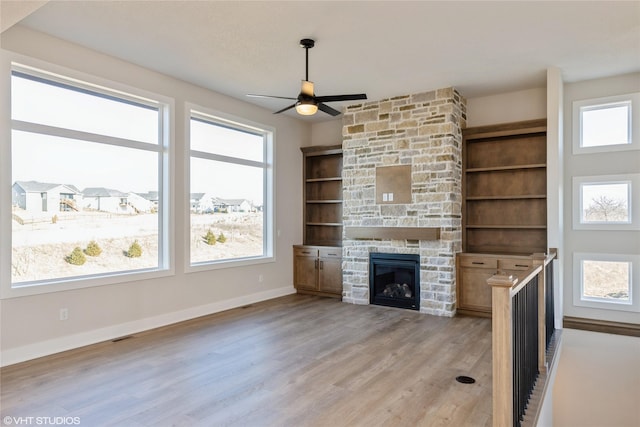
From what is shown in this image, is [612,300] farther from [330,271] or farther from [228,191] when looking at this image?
[228,191]

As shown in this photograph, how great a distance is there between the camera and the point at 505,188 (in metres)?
5.95

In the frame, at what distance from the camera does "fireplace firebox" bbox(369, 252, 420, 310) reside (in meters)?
5.91

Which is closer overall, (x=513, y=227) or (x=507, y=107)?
(x=513, y=227)

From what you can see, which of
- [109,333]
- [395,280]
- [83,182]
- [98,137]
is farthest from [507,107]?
[109,333]

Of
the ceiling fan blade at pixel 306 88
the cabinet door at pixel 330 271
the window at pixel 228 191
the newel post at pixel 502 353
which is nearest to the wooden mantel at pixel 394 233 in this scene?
the cabinet door at pixel 330 271

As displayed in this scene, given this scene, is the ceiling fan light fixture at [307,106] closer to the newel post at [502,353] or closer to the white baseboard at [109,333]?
the newel post at [502,353]

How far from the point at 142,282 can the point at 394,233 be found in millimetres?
3512

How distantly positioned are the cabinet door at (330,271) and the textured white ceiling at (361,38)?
283 cm

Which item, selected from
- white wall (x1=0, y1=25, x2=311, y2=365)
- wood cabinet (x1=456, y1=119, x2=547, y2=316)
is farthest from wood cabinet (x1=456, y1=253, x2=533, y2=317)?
white wall (x1=0, y1=25, x2=311, y2=365)

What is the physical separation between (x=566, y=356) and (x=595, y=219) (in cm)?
191

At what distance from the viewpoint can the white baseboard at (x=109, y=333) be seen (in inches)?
149

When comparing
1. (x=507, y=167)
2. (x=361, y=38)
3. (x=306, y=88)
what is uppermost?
(x=361, y=38)

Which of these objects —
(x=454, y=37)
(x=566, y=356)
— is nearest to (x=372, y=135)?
(x=454, y=37)

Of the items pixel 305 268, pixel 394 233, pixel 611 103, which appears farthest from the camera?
pixel 305 268
